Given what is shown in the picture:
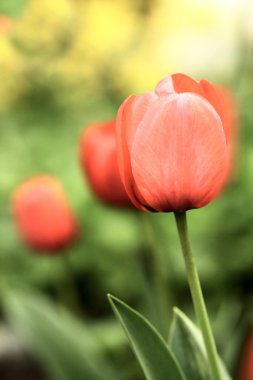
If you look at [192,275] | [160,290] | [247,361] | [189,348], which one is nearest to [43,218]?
[160,290]

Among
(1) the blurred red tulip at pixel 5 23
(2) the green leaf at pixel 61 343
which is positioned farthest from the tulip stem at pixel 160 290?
(1) the blurred red tulip at pixel 5 23

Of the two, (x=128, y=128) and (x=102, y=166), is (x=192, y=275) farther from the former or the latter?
(x=102, y=166)

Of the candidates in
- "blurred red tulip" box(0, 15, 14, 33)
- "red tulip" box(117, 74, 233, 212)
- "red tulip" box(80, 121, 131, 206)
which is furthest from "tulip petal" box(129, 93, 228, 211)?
"red tulip" box(80, 121, 131, 206)

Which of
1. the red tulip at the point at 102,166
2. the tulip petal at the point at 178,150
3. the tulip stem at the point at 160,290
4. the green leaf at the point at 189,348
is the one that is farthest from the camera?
the tulip stem at the point at 160,290

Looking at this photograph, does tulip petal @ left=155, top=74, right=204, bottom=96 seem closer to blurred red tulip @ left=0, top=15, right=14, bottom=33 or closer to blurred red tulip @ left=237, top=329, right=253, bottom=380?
blurred red tulip @ left=0, top=15, right=14, bottom=33

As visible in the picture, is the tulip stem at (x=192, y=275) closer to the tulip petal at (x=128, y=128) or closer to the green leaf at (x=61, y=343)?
the tulip petal at (x=128, y=128)
